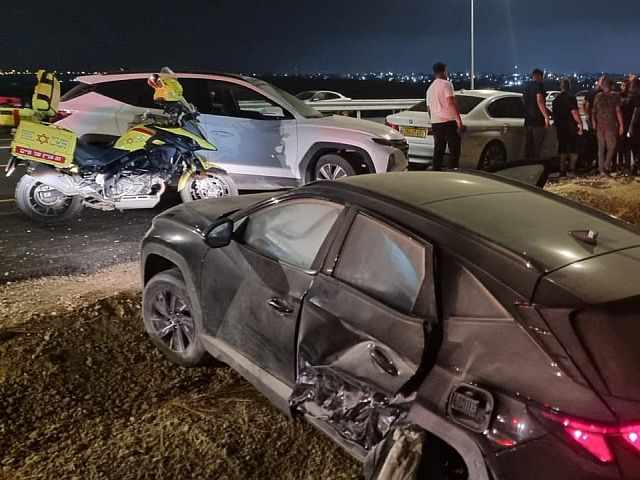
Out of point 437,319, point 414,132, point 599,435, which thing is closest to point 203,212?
point 437,319

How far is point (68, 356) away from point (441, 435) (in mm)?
2828

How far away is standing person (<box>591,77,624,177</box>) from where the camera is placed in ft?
36.4

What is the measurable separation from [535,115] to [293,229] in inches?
351

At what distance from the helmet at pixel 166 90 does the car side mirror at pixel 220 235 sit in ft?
14.0

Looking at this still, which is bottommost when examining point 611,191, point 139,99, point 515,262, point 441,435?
point 611,191

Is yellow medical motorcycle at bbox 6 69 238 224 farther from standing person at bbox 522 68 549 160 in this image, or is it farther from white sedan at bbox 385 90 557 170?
standing person at bbox 522 68 549 160

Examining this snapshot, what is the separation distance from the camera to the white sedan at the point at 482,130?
11.0 meters

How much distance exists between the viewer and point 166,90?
7.64 meters

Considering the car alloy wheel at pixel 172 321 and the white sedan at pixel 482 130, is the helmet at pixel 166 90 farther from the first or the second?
the white sedan at pixel 482 130

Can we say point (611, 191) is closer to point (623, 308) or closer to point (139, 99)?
point (139, 99)

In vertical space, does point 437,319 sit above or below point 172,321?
above

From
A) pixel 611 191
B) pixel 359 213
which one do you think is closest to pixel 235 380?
pixel 359 213

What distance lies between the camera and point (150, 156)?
7.61 m

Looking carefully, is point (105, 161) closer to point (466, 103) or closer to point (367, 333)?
point (367, 333)
